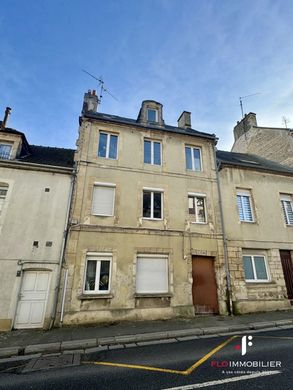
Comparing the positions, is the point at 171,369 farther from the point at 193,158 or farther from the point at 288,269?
the point at 193,158

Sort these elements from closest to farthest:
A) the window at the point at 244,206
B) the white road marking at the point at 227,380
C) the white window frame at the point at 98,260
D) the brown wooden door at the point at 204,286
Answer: the white road marking at the point at 227,380 < the white window frame at the point at 98,260 < the brown wooden door at the point at 204,286 < the window at the point at 244,206

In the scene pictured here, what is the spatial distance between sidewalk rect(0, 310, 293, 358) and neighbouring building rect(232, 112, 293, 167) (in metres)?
11.2

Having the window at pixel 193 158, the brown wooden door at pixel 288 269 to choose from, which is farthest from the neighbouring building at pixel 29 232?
the brown wooden door at pixel 288 269

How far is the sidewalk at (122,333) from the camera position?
18.0 feet

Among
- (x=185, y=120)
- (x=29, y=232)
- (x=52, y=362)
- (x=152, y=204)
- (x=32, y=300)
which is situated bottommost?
(x=52, y=362)

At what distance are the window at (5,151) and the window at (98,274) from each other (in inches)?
231

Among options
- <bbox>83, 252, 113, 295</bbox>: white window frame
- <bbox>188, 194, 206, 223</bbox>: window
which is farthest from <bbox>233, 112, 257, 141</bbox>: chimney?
<bbox>83, 252, 113, 295</bbox>: white window frame

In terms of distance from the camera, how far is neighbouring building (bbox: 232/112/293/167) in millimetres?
14797

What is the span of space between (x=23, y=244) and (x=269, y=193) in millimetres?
12104

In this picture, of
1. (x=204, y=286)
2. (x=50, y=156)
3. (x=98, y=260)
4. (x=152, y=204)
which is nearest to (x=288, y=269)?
(x=204, y=286)

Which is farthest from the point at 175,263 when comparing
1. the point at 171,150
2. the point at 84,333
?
the point at 171,150

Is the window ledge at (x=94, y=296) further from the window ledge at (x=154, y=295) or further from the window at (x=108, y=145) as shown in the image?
the window at (x=108, y=145)

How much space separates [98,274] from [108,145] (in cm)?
597

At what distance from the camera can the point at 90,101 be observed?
11.9m
